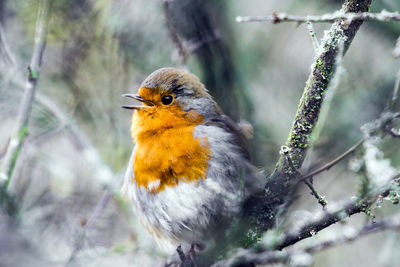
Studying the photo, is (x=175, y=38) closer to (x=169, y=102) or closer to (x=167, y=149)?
(x=169, y=102)

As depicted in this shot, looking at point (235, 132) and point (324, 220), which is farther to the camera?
point (235, 132)

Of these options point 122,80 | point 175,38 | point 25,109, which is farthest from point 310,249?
point 122,80

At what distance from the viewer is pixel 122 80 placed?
3.55 m

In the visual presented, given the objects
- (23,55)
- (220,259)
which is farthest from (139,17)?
(220,259)

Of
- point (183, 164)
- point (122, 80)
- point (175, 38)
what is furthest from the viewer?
point (122, 80)

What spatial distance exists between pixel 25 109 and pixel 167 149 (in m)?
0.83

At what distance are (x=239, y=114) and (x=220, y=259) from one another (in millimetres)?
1580

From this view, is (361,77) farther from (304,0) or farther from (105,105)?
(105,105)

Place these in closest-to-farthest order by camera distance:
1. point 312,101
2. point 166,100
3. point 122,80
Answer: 1. point 312,101
2. point 166,100
3. point 122,80

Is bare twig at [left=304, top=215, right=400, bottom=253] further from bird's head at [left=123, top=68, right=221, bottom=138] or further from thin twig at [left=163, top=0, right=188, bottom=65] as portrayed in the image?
thin twig at [left=163, top=0, right=188, bottom=65]

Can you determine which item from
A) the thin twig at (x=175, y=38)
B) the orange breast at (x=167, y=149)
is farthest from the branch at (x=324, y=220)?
the thin twig at (x=175, y=38)

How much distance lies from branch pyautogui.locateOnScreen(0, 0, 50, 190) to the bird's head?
54cm

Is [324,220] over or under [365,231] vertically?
over

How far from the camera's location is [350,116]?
2.70 meters
